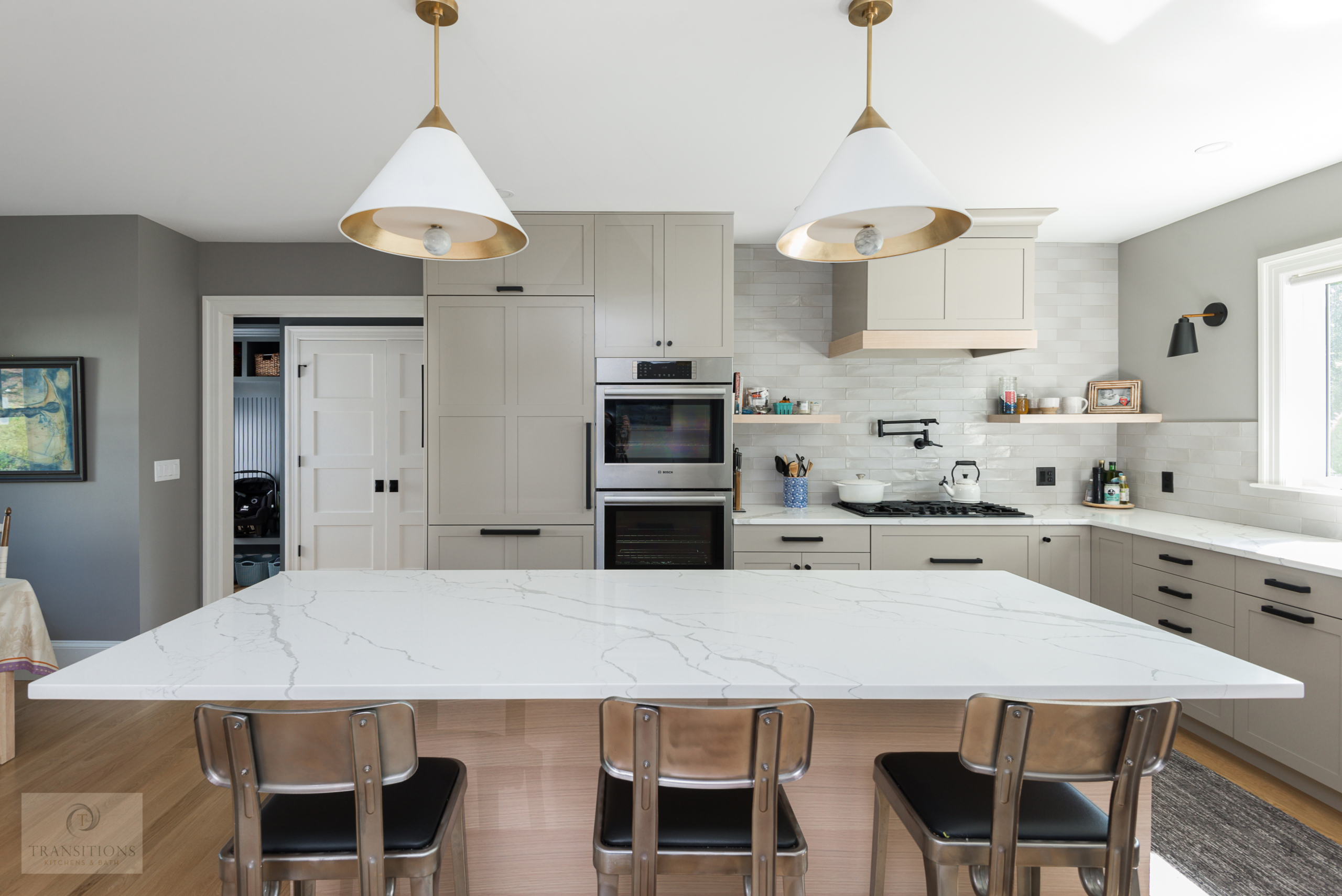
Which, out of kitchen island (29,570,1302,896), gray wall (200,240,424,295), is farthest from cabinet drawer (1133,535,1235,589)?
gray wall (200,240,424,295)

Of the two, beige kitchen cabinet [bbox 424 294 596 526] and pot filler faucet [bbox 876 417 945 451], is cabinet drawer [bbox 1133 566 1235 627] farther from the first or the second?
beige kitchen cabinet [bbox 424 294 596 526]

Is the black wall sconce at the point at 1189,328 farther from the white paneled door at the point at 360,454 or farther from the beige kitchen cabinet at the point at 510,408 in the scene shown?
the white paneled door at the point at 360,454

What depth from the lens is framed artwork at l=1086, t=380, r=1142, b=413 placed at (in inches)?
148

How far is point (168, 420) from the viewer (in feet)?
12.3

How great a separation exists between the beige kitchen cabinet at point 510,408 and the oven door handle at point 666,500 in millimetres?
145

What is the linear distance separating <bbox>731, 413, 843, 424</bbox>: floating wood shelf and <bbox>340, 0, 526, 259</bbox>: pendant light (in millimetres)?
2154

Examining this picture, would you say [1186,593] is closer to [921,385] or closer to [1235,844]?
[1235,844]

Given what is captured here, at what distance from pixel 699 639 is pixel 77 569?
12.7ft

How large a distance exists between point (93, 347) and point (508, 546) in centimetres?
246

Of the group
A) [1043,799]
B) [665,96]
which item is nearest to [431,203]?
[665,96]

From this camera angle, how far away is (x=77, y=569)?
11.6 feet

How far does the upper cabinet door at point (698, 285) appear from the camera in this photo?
341 cm

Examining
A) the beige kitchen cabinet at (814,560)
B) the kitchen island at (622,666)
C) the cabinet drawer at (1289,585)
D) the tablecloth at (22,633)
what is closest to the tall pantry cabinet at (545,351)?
the beige kitchen cabinet at (814,560)

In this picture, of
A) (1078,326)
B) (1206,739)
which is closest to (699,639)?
(1206,739)
